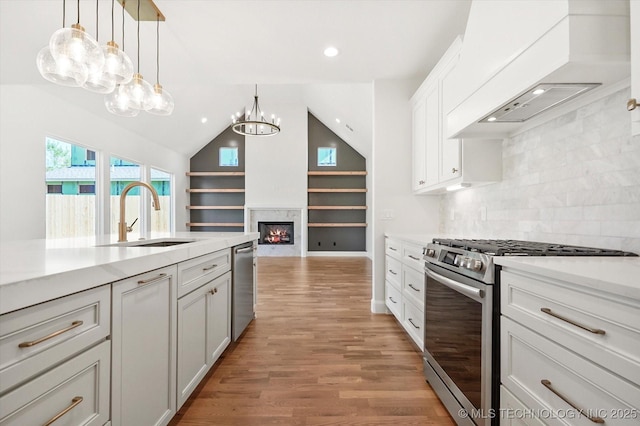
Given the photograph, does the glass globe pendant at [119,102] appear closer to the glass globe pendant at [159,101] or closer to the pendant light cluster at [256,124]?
the glass globe pendant at [159,101]

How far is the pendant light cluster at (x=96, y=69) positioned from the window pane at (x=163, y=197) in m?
5.72

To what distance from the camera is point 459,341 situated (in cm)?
160

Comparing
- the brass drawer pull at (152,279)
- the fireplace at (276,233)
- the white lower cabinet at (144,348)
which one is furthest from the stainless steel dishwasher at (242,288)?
the fireplace at (276,233)

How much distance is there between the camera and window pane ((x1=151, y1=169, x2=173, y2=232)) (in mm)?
7652

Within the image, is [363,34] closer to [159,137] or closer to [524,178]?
[524,178]

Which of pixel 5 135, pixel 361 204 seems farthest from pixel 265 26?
pixel 361 204

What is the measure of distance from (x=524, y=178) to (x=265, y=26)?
2391mm

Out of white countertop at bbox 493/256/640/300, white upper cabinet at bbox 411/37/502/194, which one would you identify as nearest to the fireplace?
white upper cabinet at bbox 411/37/502/194

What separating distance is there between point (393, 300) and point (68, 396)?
9.06 ft

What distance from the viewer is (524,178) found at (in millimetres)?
2188

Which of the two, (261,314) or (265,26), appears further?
(261,314)

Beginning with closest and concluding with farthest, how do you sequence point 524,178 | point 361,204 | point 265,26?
point 524,178 < point 265,26 < point 361,204

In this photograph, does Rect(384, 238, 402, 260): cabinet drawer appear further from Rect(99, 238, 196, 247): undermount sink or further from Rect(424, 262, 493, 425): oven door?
Rect(99, 238, 196, 247): undermount sink

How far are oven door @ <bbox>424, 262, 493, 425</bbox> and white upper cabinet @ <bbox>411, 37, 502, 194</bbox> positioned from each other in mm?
966
